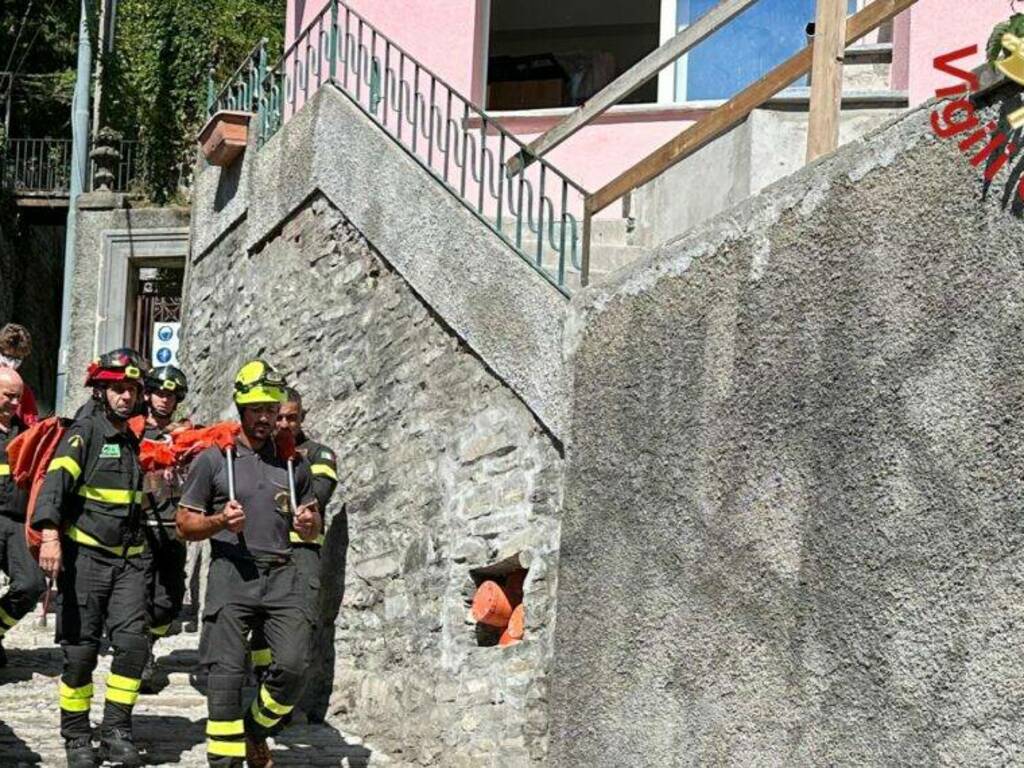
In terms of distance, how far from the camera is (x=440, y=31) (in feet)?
43.1

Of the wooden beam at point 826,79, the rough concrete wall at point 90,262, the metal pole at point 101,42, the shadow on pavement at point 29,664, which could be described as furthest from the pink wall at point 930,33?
the metal pole at point 101,42

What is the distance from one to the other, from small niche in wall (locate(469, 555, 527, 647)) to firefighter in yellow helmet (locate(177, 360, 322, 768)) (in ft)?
2.55

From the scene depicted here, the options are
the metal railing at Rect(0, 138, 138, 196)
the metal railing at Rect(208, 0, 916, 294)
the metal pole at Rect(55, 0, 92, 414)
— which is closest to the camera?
the metal railing at Rect(208, 0, 916, 294)

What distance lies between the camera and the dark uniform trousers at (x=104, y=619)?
8391 mm

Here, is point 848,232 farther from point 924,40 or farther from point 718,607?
point 924,40

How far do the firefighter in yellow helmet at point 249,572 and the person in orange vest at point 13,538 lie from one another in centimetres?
145

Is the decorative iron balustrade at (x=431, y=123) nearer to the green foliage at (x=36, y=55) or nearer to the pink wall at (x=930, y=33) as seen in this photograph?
the pink wall at (x=930, y=33)

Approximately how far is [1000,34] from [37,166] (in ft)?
65.3

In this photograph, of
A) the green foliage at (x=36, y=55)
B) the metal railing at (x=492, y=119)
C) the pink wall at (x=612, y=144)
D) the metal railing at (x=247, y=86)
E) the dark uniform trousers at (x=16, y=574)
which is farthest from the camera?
the green foliage at (x=36, y=55)

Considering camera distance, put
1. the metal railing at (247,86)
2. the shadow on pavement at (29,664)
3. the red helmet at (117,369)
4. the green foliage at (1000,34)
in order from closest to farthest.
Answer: the green foliage at (1000,34) < the red helmet at (117,369) < the shadow on pavement at (29,664) < the metal railing at (247,86)

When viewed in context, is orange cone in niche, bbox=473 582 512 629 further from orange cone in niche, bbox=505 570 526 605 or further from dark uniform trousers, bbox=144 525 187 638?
dark uniform trousers, bbox=144 525 187 638

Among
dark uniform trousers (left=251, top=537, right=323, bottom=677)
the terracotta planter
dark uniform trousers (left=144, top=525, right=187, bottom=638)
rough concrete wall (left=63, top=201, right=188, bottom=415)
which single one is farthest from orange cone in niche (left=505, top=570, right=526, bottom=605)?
rough concrete wall (left=63, top=201, right=188, bottom=415)

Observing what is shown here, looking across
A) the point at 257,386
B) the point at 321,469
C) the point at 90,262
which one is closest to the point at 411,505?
the point at 321,469

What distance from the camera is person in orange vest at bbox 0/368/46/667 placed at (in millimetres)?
9453
